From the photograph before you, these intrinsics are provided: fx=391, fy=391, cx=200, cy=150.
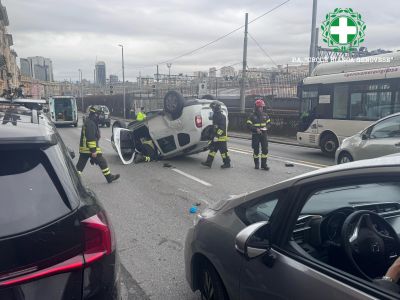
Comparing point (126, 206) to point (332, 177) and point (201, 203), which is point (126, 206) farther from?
point (332, 177)

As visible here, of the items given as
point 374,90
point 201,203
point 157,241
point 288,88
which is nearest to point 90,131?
point 201,203

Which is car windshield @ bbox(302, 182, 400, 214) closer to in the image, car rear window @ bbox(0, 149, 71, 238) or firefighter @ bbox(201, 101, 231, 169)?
car rear window @ bbox(0, 149, 71, 238)

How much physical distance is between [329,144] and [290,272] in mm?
11741

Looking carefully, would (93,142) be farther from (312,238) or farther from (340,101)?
(340,101)

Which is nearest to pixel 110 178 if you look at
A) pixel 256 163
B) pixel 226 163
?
pixel 226 163

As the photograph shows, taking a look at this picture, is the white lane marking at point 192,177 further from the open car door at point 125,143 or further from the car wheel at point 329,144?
the car wheel at point 329,144

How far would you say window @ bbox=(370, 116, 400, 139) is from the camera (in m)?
7.91

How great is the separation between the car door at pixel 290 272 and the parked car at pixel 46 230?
84 centimetres

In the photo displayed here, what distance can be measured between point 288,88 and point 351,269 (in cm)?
2852

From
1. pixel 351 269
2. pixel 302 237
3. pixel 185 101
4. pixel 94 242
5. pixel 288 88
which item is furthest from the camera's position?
pixel 288 88

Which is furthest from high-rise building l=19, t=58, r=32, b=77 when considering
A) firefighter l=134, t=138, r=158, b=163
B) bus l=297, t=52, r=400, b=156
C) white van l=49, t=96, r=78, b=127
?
bus l=297, t=52, r=400, b=156

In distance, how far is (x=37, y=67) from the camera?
352 ft

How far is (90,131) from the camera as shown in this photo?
343 inches

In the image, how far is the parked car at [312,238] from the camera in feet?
6.26
